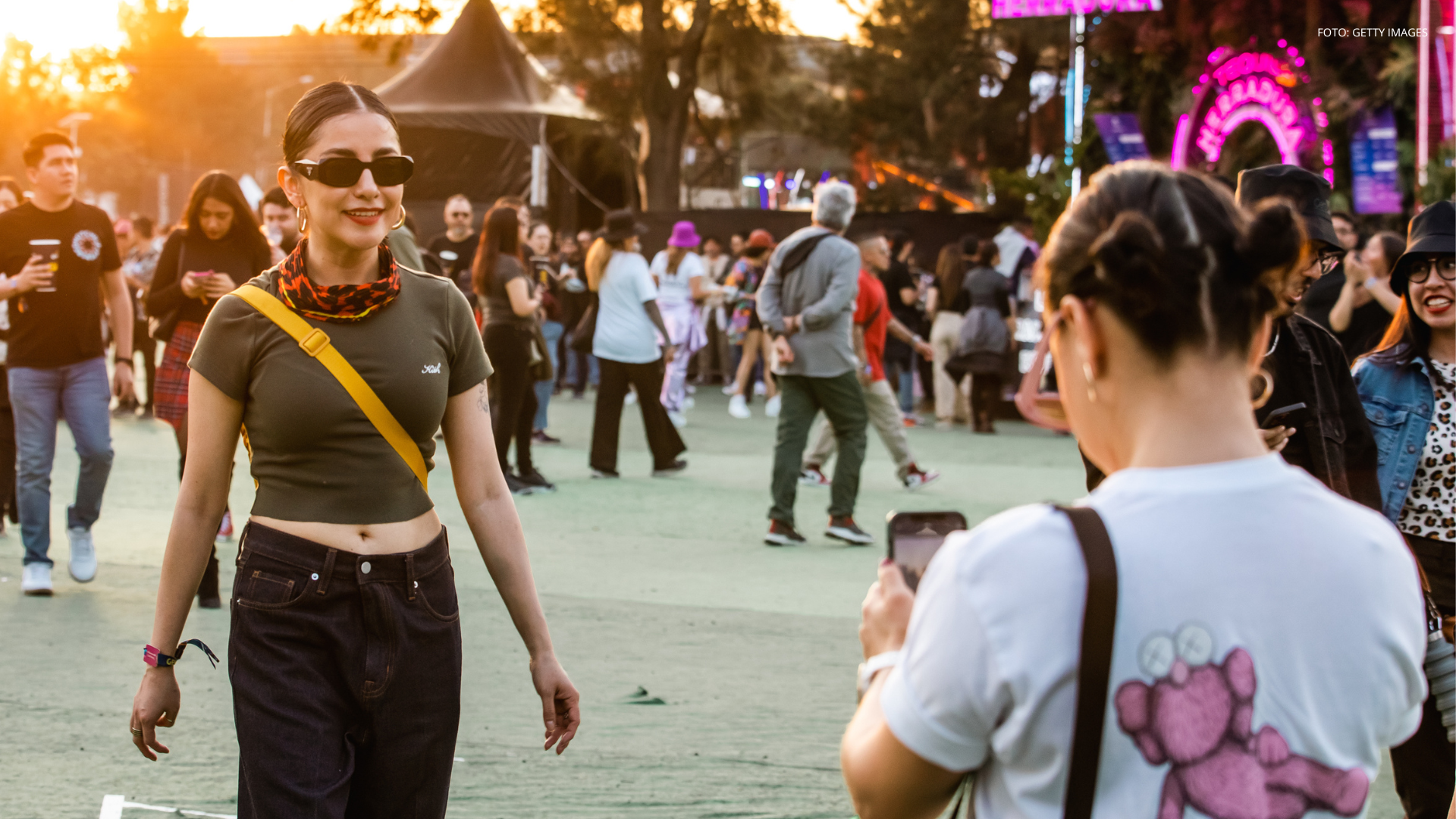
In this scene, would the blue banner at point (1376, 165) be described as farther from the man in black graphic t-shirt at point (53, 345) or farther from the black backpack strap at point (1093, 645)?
the black backpack strap at point (1093, 645)

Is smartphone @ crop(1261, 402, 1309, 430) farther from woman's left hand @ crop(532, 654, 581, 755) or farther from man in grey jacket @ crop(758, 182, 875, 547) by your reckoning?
man in grey jacket @ crop(758, 182, 875, 547)

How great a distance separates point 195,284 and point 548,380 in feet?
18.3

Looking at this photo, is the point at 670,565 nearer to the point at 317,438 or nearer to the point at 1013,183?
the point at 317,438

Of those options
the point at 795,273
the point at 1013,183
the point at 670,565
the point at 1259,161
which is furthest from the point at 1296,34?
the point at 670,565

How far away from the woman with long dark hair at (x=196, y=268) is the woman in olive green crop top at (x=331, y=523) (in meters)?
4.11

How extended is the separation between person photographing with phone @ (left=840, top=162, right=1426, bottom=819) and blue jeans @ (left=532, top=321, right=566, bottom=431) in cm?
980

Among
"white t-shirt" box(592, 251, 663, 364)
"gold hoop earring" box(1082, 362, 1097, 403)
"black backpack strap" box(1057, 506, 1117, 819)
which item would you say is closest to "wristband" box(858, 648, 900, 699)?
"black backpack strap" box(1057, 506, 1117, 819)

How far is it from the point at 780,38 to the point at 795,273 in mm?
18445

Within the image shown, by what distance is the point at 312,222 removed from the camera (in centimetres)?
271

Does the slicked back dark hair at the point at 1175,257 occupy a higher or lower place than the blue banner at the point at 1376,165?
lower

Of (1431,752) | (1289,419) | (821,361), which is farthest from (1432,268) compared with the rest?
(821,361)

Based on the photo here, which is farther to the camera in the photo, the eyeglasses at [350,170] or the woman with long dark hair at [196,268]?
the woman with long dark hair at [196,268]

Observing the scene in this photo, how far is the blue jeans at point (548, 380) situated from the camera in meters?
12.9

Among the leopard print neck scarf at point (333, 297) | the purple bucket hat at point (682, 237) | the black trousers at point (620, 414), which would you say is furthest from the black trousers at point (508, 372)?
the leopard print neck scarf at point (333, 297)
